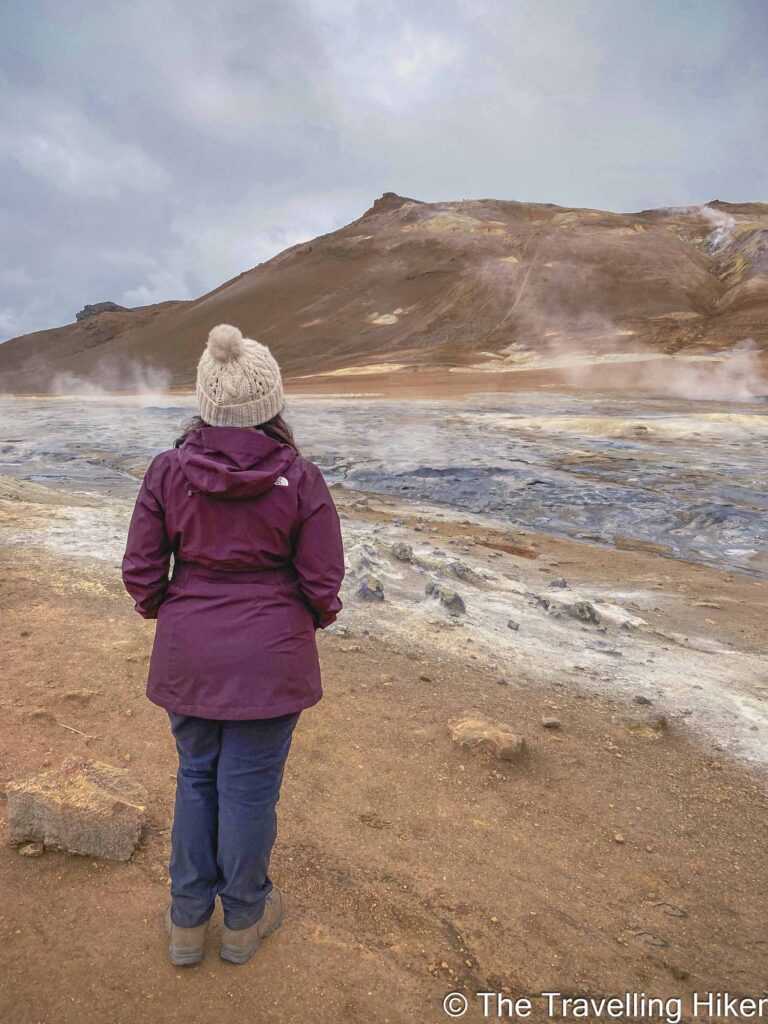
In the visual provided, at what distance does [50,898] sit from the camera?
215cm

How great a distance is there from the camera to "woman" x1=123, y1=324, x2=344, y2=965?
1769 millimetres

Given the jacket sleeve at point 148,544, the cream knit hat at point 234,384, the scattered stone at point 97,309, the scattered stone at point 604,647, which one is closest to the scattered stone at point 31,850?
the jacket sleeve at point 148,544

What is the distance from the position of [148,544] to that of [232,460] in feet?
1.05

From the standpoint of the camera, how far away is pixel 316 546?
1825 millimetres

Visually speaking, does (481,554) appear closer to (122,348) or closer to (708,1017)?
(708,1017)

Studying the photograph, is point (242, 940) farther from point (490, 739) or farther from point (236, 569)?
point (490, 739)

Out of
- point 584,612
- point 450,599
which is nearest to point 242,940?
point 450,599

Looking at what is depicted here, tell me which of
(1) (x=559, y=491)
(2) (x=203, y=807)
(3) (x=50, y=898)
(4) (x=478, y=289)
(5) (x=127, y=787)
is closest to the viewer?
(2) (x=203, y=807)

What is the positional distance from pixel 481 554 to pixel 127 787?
17.0 ft

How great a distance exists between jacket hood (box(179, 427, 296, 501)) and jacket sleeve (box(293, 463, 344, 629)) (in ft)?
0.30

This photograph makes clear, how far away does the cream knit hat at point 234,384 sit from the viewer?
1.84 m

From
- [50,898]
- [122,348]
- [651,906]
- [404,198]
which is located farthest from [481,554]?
[404,198]

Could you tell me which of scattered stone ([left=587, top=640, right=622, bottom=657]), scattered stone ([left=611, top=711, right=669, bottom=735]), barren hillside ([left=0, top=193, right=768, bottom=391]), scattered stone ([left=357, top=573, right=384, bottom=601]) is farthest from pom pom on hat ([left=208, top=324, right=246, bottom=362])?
barren hillside ([left=0, top=193, right=768, bottom=391])

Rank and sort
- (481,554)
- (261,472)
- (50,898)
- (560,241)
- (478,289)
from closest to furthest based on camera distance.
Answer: (261,472), (50,898), (481,554), (478,289), (560,241)
